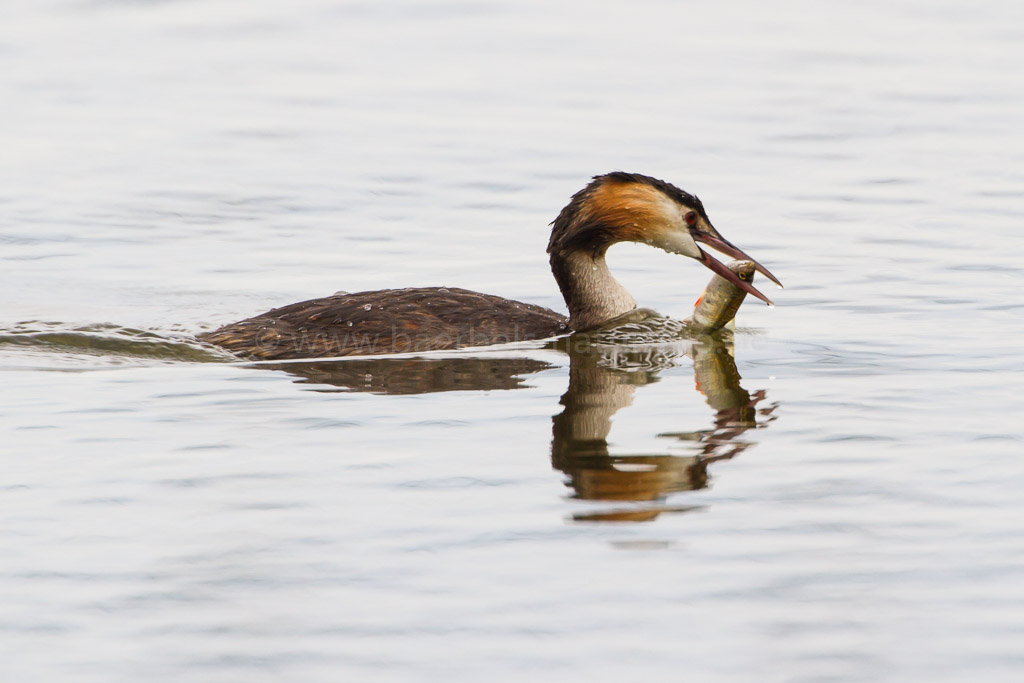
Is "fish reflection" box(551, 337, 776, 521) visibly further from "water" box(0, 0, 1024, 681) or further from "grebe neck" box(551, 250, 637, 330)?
"grebe neck" box(551, 250, 637, 330)

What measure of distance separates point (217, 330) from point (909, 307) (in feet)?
16.6

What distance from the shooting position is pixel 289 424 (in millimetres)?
8977

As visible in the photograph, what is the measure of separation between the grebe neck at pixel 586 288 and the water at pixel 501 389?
60 cm

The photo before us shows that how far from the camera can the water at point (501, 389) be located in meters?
6.18

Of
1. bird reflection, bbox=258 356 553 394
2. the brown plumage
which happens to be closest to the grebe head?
the brown plumage

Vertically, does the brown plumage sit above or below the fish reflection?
above

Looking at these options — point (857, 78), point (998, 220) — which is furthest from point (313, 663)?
point (857, 78)

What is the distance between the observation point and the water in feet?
20.3

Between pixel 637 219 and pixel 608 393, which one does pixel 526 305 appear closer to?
pixel 637 219

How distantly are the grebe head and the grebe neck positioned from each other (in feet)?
0.28

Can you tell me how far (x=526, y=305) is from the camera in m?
12.0

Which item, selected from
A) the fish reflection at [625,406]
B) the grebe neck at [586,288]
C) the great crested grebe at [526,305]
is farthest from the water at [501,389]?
the grebe neck at [586,288]

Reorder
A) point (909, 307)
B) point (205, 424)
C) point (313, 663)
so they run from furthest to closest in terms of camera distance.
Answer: point (909, 307), point (205, 424), point (313, 663)

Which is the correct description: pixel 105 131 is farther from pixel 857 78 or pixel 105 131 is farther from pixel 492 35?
pixel 857 78
